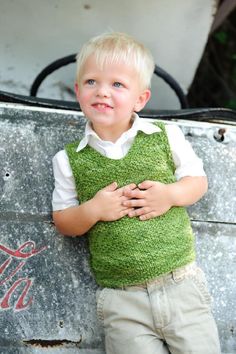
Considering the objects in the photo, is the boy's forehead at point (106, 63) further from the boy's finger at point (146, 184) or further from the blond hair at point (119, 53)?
the boy's finger at point (146, 184)

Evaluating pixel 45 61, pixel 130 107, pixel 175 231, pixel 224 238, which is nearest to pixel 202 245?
pixel 224 238

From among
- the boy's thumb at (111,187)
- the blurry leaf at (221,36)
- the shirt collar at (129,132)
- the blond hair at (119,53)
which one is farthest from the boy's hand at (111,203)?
the blurry leaf at (221,36)

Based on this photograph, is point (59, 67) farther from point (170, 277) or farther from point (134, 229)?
point (170, 277)

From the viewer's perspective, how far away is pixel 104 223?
5.64ft

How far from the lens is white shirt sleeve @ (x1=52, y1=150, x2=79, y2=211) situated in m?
1.76

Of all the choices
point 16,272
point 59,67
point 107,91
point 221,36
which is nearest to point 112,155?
point 107,91

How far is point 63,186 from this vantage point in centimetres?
177

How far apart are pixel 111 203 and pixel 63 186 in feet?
0.51

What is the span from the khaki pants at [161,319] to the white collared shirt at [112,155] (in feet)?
0.89

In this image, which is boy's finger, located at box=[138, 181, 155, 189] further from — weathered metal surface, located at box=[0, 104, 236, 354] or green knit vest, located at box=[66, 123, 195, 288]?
weathered metal surface, located at box=[0, 104, 236, 354]

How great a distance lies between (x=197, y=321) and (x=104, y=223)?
1.13ft

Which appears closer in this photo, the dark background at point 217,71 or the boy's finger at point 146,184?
the boy's finger at point 146,184

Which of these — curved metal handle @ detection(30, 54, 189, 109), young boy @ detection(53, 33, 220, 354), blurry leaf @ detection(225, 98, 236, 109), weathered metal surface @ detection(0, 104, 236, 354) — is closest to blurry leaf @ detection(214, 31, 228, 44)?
blurry leaf @ detection(225, 98, 236, 109)

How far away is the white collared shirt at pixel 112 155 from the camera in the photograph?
1753mm
